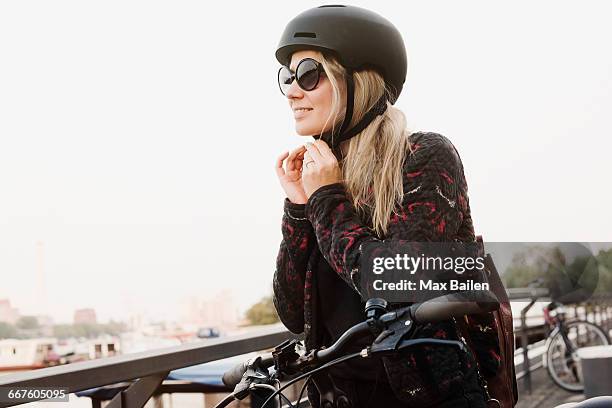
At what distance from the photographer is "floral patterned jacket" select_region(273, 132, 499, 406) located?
1142 millimetres

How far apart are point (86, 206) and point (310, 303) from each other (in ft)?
171

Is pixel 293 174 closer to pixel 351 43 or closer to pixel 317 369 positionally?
pixel 351 43

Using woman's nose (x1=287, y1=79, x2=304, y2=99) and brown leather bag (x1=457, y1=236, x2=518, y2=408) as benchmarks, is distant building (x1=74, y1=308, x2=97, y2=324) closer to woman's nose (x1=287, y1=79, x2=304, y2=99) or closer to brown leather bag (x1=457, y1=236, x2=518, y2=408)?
woman's nose (x1=287, y1=79, x2=304, y2=99)

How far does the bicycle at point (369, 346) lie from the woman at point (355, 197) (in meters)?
0.07

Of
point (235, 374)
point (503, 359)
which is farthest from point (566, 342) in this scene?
point (235, 374)

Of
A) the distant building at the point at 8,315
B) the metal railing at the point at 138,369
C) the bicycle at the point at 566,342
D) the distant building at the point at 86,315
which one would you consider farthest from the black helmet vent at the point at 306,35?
the bicycle at the point at 566,342

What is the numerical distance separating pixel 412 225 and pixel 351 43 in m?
0.43

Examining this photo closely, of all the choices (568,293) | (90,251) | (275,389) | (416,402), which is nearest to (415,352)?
(416,402)

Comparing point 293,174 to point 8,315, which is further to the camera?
point 8,315

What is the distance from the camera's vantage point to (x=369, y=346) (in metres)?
0.92

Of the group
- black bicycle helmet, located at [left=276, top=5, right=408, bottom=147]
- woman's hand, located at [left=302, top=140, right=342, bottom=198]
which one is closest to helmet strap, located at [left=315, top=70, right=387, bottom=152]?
black bicycle helmet, located at [left=276, top=5, right=408, bottom=147]

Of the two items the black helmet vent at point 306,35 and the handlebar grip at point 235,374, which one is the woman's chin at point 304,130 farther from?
the handlebar grip at point 235,374

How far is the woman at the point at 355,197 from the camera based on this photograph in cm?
112

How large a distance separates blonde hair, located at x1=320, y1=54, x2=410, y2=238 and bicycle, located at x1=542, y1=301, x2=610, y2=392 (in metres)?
3.69
